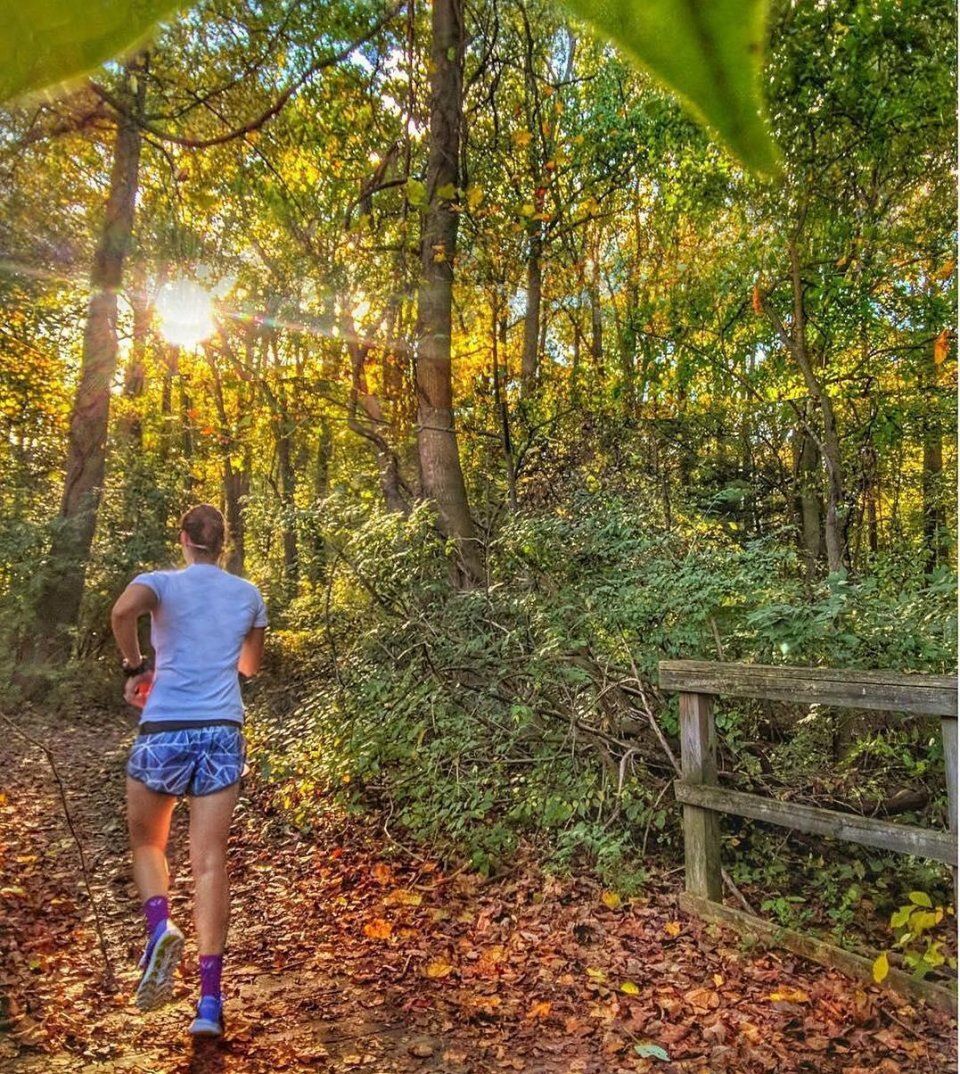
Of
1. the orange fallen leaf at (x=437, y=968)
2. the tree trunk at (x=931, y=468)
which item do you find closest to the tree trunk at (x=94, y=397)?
the orange fallen leaf at (x=437, y=968)

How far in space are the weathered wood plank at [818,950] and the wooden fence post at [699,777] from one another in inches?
3.5

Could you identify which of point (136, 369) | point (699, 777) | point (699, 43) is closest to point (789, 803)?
point (699, 777)

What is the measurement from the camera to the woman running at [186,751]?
2451 mm

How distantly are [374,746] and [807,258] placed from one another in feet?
11.8

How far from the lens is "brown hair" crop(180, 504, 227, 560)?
8.95 feet

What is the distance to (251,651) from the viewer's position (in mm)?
2814

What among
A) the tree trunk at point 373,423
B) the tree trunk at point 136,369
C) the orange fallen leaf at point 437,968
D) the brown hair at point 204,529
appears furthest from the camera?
the tree trunk at point 373,423

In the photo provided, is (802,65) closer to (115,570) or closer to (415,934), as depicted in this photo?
(415,934)

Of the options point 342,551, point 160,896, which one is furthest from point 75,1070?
point 342,551

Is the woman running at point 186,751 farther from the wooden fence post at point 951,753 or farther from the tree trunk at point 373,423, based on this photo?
the tree trunk at point 373,423

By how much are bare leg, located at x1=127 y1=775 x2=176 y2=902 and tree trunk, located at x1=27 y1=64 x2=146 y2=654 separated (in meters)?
1.35

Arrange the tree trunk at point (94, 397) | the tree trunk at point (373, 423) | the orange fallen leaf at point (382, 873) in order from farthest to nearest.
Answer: the tree trunk at point (373, 423), the orange fallen leaf at point (382, 873), the tree trunk at point (94, 397)

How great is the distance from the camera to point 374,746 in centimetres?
481

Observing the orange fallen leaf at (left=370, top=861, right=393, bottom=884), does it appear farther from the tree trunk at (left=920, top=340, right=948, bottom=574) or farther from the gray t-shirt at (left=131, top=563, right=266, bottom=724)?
the tree trunk at (left=920, top=340, right=948, bottom=574)
